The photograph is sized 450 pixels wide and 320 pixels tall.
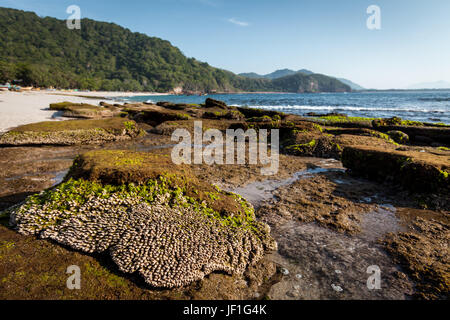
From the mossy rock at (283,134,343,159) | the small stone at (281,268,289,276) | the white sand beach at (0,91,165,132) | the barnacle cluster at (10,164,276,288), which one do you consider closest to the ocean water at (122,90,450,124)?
the mossy rock at (283,134,343,159)

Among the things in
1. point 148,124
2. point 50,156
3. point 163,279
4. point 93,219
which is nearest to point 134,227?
Result: point 93,219

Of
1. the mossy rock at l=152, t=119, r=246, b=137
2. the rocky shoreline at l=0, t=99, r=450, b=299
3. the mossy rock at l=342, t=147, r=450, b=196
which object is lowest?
the rocky shoreline at l=0, t=99, r=450, b=299

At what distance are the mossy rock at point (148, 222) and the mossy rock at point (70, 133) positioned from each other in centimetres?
955

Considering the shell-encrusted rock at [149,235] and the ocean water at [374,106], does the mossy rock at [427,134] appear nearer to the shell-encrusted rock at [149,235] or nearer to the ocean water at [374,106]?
the shell-encrusted rock at [149,235]

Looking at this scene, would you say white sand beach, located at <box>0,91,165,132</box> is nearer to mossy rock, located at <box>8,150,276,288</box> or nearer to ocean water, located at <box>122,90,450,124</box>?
mossy rock, located at <box>8,150,276,288</box>

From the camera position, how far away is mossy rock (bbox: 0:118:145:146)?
12.3 meters

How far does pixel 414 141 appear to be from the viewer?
16375 millimetres

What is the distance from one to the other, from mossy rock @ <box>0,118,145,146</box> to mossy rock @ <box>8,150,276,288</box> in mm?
9551

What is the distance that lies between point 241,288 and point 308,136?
12.3 m

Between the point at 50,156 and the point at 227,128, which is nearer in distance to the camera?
the point at 50,156

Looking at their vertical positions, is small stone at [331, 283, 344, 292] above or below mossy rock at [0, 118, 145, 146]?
below

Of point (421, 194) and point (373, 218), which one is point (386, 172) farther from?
point (373, 218)

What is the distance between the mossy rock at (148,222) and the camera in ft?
12.4

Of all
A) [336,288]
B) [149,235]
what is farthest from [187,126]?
[336,288]
